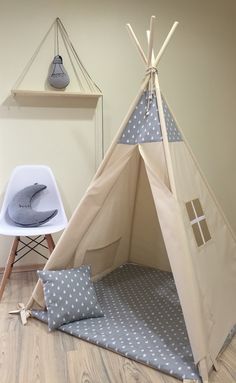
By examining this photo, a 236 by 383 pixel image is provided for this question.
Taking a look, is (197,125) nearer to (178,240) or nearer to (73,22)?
(73,22)

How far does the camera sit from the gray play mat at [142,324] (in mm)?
2006

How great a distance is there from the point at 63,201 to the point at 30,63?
116cm

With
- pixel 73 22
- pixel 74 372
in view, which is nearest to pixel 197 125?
pixel 73 22

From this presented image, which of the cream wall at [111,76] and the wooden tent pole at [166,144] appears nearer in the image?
the wooden tent pole at [166,144]

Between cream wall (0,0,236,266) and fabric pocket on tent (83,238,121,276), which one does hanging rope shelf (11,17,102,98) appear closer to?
cream wall (0,0,236,266)

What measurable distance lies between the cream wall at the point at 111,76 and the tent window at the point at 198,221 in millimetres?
1251

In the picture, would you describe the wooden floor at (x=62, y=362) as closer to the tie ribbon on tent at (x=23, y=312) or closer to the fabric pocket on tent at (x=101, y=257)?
the tie ribbon on tent at (x=23, y=312)

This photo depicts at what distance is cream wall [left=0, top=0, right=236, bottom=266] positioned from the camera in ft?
10.0

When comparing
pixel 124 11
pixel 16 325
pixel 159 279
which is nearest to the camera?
pixel 16 325

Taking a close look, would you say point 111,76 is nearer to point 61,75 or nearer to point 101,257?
point 61,75

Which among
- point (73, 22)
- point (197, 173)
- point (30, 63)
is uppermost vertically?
point (73, 22)

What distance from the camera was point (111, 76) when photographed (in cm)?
323

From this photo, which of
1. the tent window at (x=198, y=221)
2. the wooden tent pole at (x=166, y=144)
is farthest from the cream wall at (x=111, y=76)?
the tent window at (x=198, y=221)

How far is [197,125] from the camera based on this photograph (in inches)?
136
